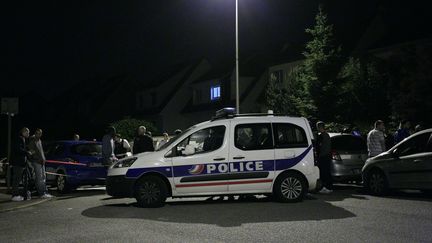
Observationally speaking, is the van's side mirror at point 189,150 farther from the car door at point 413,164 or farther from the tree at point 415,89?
the tree at point 415,89

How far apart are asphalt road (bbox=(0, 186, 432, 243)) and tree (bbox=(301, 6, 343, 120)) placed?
63.0 ft

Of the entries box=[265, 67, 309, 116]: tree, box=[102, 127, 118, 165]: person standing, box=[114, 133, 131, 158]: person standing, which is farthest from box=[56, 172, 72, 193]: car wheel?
box=[265, 67, 309, 116]: tree

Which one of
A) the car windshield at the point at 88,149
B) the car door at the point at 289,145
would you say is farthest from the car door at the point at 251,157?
the car windshield at the point at 88,149

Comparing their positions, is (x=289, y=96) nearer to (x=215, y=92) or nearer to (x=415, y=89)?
(x=415, y=89)

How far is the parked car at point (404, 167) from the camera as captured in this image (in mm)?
12523

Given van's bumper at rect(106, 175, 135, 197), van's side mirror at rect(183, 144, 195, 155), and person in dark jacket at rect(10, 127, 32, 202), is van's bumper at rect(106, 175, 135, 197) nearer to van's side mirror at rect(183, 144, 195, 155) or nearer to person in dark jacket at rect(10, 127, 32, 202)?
van's side mirror at rect(183, 144, 195, 155)

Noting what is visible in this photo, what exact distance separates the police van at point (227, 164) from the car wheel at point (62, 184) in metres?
4.64

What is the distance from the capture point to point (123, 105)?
2362 inches

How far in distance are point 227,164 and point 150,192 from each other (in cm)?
172

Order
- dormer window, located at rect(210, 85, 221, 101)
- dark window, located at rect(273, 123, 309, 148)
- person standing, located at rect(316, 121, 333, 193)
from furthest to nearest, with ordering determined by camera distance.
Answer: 1. dormer window, located at rect(210, 85, 221, 101)
2. person standing, located at rect(316, 121, 333, 193)
3. dark window, located at rect(273, 123, 309, 148)

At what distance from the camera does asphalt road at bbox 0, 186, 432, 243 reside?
26.5 feet

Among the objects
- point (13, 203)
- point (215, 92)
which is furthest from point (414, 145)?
point (215, 92)

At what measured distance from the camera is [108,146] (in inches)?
617

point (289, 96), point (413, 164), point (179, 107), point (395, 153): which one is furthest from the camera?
point (179, 107)
